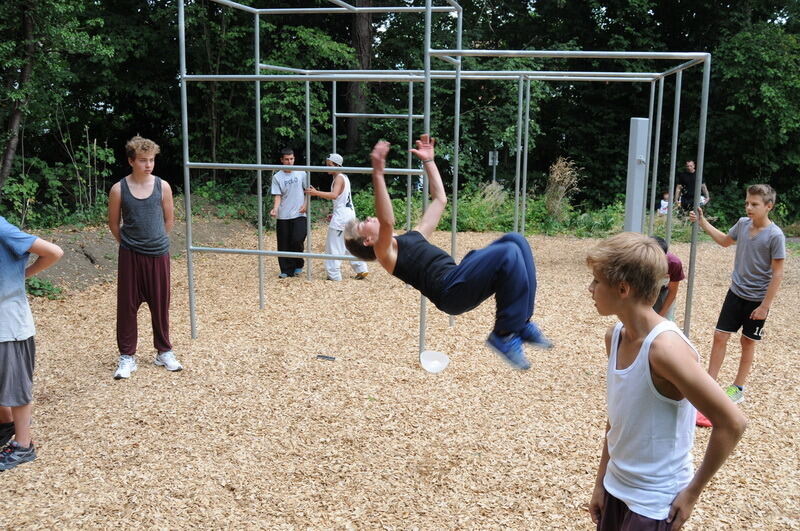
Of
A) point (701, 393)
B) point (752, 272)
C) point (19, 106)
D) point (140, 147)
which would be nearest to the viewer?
point (701, 393)

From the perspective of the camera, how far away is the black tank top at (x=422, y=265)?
3260 millimetres

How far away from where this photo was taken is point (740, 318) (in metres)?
4.14

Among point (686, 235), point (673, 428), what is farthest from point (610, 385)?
point (686, 235)

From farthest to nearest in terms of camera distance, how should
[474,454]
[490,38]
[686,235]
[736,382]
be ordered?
[490,38] → [686,235] → [736,382] → [474,454]

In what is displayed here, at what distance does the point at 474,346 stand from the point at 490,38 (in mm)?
13395

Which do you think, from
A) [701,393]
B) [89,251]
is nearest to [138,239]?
[701,393]

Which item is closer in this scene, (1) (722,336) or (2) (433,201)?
(2) (433,201)

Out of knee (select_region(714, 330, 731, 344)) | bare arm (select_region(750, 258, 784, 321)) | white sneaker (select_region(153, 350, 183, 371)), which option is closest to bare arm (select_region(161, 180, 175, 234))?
white sneaker (select_region(153, 350, 183, 371))

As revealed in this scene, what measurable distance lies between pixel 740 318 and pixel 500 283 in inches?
73.8

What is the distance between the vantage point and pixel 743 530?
295cm

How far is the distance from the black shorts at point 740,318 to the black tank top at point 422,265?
1899 millimetres

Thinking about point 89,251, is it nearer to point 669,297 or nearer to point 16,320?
point 16,320

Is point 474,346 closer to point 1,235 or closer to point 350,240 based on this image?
point 350,240

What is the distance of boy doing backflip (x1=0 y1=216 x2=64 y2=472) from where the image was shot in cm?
320
